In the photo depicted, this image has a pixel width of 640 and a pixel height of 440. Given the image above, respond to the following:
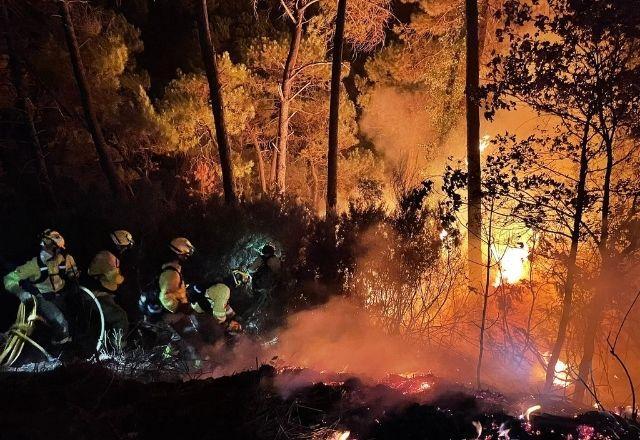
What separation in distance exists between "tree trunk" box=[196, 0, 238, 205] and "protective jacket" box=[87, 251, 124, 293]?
16.2ft

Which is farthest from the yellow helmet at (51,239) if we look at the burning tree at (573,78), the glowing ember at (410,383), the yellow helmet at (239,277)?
the burning tree at (573,78)

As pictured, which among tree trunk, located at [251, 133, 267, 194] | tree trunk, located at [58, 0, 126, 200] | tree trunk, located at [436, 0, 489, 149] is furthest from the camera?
tree trunk, located at [251, 133, 267, 194]

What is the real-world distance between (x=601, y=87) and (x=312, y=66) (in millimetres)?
12588

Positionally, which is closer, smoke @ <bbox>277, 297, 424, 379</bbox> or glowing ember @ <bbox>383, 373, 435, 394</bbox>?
glowing ember @ <bbox>383, 373, 435, 394</bbox>

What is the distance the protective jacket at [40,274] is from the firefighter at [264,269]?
2.89 meters

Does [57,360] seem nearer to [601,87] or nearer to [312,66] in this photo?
Result: [601,87]

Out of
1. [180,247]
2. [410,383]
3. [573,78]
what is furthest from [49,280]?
[573,78]

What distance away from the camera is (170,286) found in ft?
23.4

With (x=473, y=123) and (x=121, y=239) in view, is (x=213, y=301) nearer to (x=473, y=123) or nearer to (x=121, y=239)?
(x=121, y=239)

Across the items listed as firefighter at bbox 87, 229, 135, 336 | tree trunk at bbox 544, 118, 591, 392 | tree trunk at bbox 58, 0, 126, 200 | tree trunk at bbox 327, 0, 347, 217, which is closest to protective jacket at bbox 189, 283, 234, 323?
firefighter at bbox 87, 229, 135, 336

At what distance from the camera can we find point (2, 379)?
5238 millimetres

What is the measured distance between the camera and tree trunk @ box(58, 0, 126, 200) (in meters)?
13.4

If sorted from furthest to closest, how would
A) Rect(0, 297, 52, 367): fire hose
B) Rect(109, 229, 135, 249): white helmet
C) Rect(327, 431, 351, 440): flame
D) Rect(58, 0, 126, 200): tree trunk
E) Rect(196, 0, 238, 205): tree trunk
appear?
1. Rect(58, 0, 126, 200): tree trunk
2. Rect(196, 0, 238, 205): tree trunk
3. Rect(109, 229, 135, 249): white helmet
4. Rect(0, 297, 52, 367): fire hose
5. Rect(327, 431, 351, 440): flame

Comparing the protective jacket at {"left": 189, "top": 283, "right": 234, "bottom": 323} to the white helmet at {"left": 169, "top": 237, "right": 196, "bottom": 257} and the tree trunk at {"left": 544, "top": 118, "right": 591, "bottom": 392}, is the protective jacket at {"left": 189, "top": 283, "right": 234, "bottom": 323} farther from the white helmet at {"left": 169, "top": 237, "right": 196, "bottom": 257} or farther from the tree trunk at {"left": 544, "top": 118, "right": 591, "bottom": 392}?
the tree trunk at {"left": 544, "top": 118, "right": 591, "bottom": 392}
